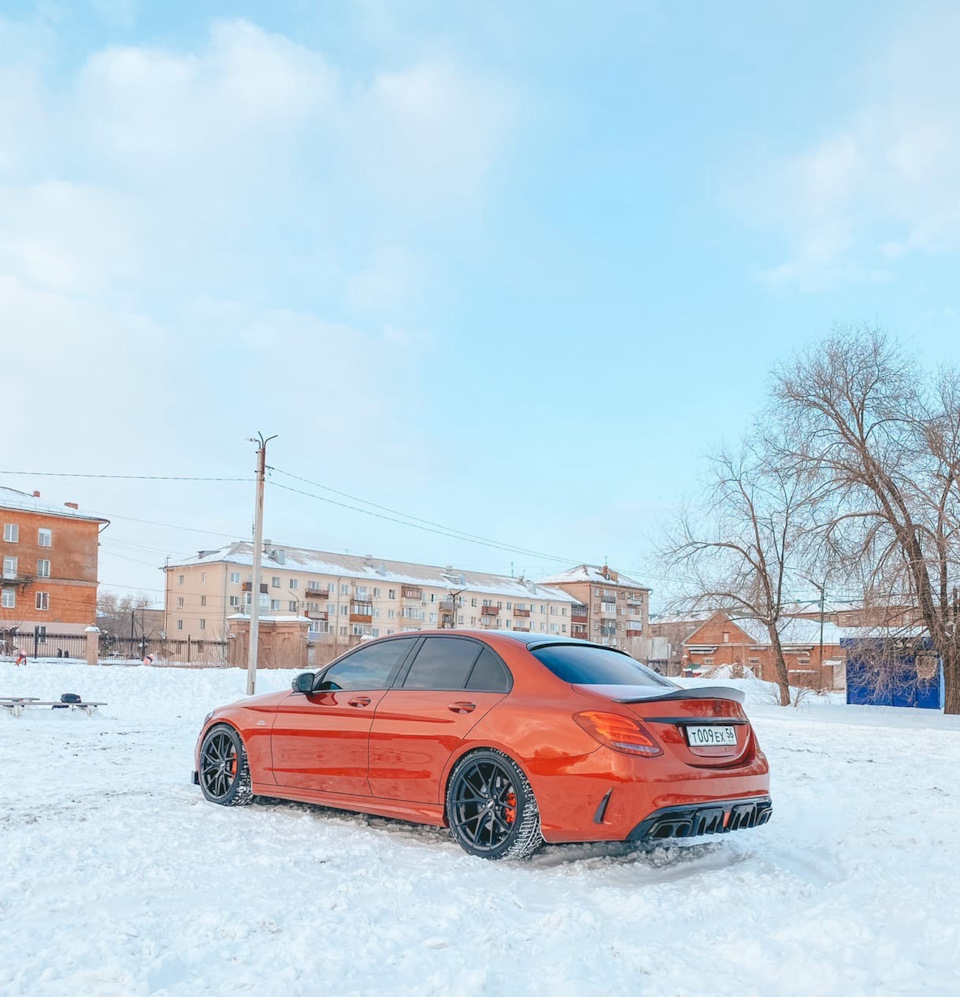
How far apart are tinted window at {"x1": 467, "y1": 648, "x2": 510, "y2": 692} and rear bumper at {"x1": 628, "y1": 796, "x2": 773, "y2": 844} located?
1210 mm

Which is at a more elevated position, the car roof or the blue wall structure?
the car roof

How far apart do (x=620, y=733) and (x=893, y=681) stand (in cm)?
2429

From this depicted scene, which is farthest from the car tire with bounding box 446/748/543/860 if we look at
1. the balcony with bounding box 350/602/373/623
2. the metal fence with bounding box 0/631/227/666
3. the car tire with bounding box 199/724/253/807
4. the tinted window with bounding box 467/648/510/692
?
the balcony with bounding box 350/602/373/623

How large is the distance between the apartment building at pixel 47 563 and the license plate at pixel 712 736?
69583 millimetres

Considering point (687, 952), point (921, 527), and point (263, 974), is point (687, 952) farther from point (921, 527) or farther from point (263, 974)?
point (921, 527)

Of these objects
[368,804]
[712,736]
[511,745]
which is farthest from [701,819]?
[368,804]

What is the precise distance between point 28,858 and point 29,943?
1.62 meters

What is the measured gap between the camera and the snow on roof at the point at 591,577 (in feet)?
A: 407

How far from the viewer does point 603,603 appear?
123750 mm

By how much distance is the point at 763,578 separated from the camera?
33.2 m

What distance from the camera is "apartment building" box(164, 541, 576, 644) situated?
3691 inches

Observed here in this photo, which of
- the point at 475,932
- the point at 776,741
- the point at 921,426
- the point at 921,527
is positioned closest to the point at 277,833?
the point at 475,932

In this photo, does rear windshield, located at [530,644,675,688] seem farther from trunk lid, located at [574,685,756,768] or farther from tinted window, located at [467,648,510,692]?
tinted window, located at [467,648,510,692]

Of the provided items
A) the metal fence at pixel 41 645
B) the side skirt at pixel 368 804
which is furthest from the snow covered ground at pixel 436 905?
the metal fence at pixel 41 645
